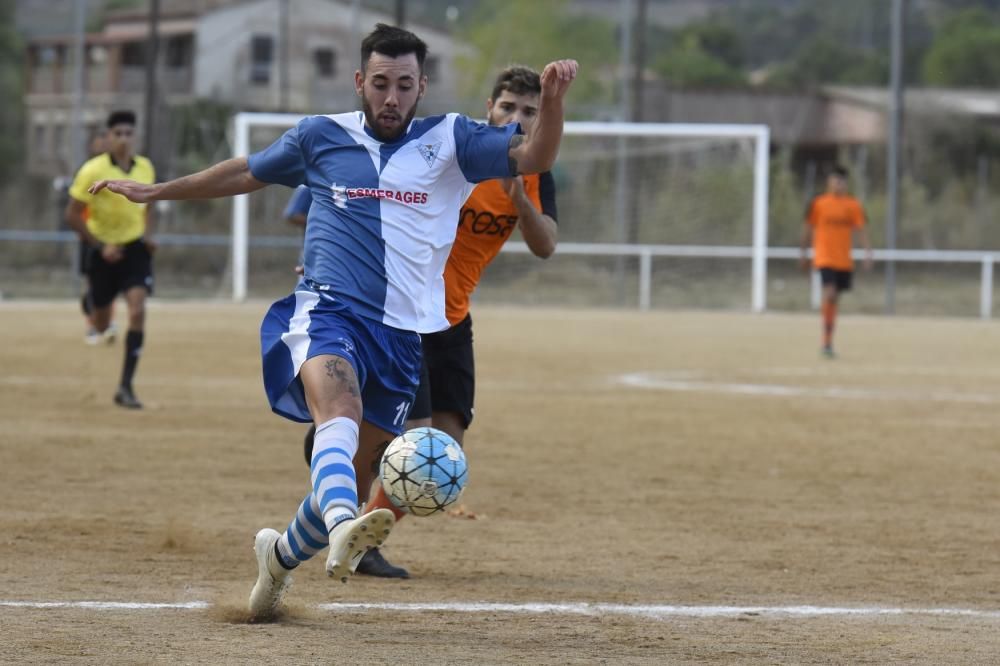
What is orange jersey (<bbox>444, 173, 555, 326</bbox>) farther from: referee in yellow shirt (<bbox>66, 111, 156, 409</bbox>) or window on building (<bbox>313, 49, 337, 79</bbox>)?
window on building (<bbox>313, 49, 337, 79</bbox>)

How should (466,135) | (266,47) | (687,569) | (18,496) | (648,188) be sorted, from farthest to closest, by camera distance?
1. (266,47)
2. (648,188)
3. (18,496)
4. (687,569)
5. (466,135)

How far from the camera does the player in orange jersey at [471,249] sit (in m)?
6.76

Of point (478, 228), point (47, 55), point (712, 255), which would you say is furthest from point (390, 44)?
point (47, 55)

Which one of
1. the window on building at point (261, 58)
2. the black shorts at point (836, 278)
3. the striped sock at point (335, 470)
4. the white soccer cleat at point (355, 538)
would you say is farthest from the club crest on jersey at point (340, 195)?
the window on building at point (261, 58)

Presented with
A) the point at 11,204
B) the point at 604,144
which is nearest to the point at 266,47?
the point at 11,204

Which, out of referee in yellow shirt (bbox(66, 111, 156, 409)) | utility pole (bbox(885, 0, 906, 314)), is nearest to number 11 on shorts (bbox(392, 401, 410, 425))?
referee in yellow shirt (bbox(66, 111, 156, 409))

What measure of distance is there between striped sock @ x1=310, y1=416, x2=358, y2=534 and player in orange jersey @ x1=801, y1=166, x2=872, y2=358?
14.7 metres

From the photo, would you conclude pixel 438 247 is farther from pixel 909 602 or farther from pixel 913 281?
pixel 913 281

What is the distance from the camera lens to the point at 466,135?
18.4 feet

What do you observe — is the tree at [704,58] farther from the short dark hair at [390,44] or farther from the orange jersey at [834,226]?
the short dark hair at [390,44]

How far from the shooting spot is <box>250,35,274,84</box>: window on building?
65000mm

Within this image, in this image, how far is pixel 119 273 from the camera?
1301 centimetres

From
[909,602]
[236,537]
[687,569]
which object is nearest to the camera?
[909,602]

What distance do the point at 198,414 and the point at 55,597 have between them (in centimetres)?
675
